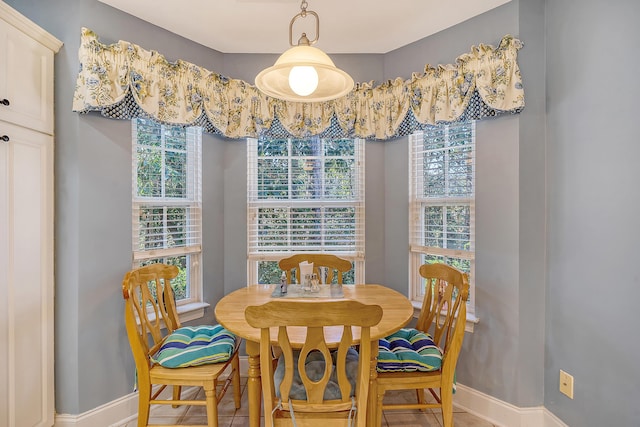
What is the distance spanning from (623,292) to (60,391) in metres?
3.03

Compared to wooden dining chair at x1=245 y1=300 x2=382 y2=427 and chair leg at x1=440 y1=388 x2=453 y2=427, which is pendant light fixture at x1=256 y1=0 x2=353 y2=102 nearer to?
wooden dining chair at x1=245 y1=300 x2=382 y2=427

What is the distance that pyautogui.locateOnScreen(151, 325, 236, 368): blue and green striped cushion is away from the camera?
1694 millimetres

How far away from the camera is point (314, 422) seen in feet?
4.46

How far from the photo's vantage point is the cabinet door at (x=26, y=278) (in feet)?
5.12

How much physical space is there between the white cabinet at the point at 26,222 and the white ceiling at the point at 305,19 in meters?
0.61

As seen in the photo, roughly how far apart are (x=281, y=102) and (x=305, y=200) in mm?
809

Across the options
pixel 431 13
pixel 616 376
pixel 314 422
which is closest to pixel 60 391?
pixel 314 422

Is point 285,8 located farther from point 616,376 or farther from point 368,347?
point 616,376

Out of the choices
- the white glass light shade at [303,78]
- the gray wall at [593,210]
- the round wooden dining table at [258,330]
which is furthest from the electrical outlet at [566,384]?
the white glass light shade at [303,78]

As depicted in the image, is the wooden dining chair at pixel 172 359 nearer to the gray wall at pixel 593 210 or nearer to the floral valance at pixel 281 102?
the floral valance at pixel 281 102

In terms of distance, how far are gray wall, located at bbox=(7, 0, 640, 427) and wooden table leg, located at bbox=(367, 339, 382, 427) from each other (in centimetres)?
92

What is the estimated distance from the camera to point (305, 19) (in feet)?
7.10

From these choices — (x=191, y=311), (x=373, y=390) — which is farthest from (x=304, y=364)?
(x=191, y=311)

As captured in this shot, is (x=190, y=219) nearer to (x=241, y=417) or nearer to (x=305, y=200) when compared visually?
(x=305, y=200)
